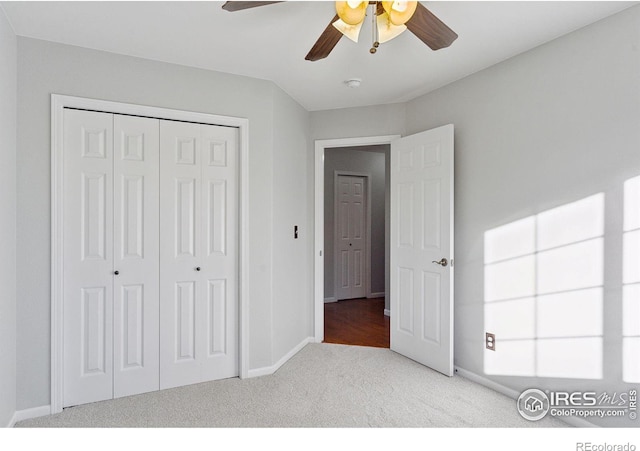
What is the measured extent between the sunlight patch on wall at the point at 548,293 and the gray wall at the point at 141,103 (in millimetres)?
1751

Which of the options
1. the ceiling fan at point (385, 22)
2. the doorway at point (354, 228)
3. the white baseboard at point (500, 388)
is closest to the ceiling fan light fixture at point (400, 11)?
the ceiling fan at point (385, 22)

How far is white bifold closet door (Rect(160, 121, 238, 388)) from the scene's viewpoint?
2.95m

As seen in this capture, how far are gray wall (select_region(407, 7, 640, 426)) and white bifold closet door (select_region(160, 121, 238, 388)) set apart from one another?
6.12 ft

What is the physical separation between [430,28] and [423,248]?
1976mm

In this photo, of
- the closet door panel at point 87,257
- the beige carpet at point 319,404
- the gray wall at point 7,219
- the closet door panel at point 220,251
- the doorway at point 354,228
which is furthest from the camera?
the doorway at point 354,228

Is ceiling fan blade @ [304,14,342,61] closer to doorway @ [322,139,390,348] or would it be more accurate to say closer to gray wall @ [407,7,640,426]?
gray wall @ [407,7,640,426]

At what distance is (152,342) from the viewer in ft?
9.50

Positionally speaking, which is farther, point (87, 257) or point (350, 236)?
point (350, 236)

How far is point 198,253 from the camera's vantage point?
3049 millimetres

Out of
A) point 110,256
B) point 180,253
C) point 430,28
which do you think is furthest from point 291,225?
point 430,28

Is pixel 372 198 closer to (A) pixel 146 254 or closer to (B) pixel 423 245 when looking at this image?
(B) pixel 423 245

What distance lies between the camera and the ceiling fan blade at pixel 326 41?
192 centimetres

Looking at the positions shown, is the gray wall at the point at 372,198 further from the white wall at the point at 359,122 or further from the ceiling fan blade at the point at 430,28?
the ceiling fan blade at the point at 430,28
